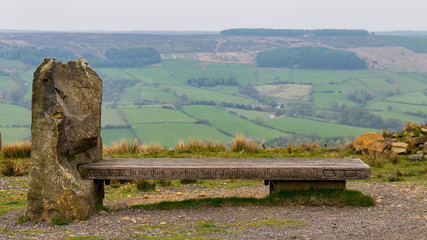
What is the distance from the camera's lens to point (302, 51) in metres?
99.6

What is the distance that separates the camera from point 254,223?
6070 millimetres

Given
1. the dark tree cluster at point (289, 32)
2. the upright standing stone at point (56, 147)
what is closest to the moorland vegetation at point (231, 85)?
the dark tree cluster at point (289, 32)

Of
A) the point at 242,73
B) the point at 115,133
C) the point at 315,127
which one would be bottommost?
the point at 115,133

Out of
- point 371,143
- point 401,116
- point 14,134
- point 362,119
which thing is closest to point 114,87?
point 14,134

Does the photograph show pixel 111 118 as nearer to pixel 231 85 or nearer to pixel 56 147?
pixel 231 85

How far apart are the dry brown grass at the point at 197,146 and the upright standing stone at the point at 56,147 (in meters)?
6.20

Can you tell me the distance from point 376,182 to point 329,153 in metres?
3.11

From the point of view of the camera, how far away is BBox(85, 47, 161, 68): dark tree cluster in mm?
93894

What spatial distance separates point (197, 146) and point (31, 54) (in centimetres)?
8073

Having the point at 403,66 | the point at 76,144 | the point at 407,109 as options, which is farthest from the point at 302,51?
the point at 76,144

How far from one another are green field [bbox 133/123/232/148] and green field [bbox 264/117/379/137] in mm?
9130

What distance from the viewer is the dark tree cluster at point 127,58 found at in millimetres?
93894

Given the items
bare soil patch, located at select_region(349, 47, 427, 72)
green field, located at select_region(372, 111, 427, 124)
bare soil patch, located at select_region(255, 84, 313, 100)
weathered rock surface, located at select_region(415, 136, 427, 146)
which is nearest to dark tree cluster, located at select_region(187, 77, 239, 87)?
bare soil patch, located at select_region(255, 84, 313, 100)

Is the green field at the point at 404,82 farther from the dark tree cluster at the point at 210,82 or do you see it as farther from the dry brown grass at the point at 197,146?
the dry brown grass at the point at 197,146
